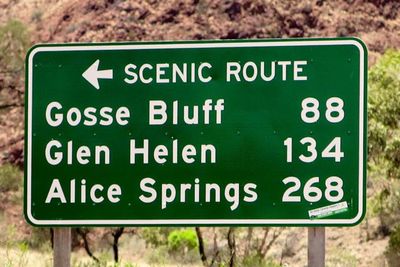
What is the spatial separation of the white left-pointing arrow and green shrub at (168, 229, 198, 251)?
23.8 m

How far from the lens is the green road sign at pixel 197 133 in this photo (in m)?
4.97

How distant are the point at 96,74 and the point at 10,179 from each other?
28.9m

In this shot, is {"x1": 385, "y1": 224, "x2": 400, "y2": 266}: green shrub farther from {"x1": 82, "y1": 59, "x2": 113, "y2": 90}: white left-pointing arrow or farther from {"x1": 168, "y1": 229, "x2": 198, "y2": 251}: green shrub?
{"x1": 82, "y1": 59, "x2": 113, "y2": 90}: white left-pointing arrow

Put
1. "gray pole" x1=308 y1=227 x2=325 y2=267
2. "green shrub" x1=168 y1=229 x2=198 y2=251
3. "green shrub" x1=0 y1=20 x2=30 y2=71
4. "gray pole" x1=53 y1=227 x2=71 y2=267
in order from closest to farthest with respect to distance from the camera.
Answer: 1. "gray pole" x1=308 y1=227 x2=325 y2=267
2. "gray pole" x1=53 y1=227 x2=71 y2=267
3. "green shrub" x1=168 y1=229 x2=198 y2=251
4. "green shrub" x1=0 y1=20 x2=30 y2=71

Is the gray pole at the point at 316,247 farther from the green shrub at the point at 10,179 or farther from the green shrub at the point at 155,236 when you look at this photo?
the green shrub at the point at 10,179

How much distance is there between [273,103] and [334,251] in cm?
2718

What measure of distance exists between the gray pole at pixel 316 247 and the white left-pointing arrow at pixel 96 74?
1330 mm

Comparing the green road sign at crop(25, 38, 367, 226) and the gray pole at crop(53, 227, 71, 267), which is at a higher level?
the green road sign at crop(25, 38, 367, 226)

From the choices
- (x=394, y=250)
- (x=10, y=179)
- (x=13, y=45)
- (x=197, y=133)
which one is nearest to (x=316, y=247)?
(x=197, y=133)

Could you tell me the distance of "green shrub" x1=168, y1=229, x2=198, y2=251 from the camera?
29.1 meters

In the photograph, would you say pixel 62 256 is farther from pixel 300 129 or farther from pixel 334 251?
pixel 334 251

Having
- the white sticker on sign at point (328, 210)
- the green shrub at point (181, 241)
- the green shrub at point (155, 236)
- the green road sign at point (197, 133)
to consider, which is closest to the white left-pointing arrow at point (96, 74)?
the green road sign at point (197, 133)

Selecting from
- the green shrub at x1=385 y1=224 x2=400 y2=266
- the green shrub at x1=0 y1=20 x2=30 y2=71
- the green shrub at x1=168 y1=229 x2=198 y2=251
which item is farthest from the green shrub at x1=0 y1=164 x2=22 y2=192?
the green shrub at x1=385 y1=224 x2=400 y2=266

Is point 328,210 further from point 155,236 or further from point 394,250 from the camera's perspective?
point 155,236
